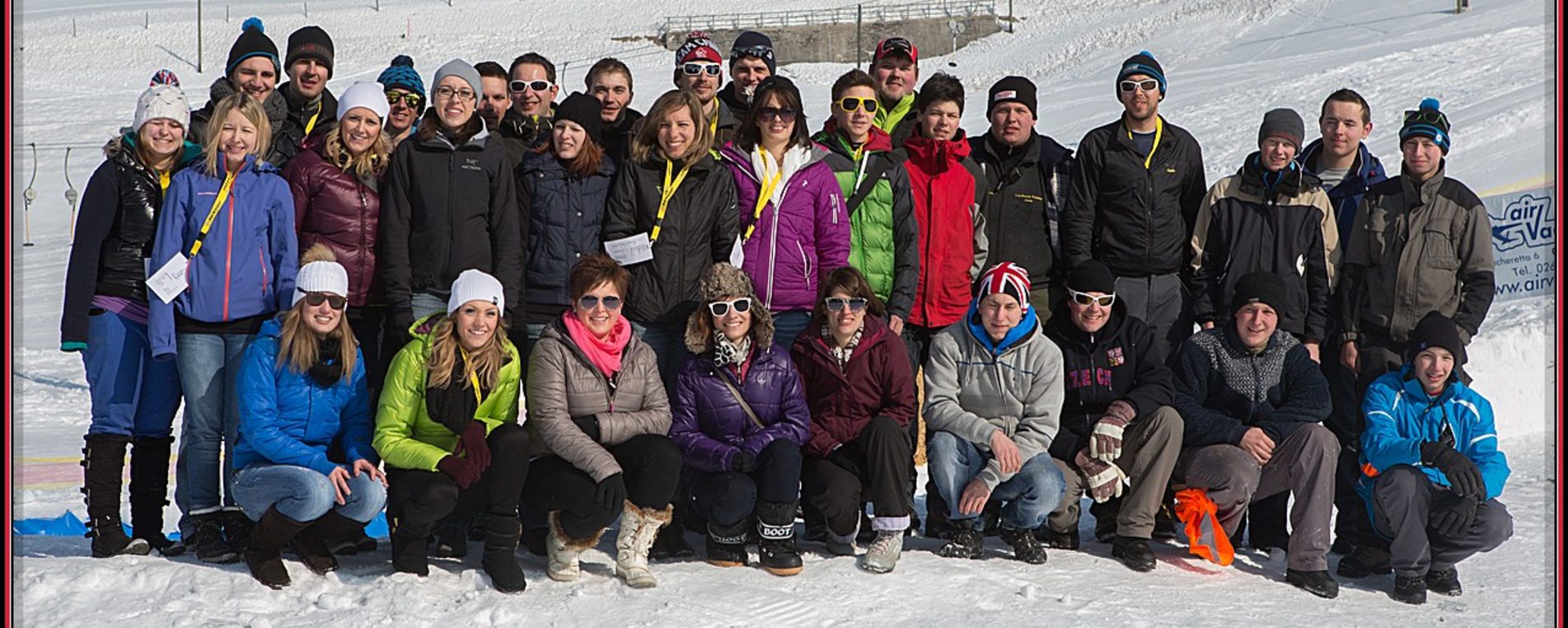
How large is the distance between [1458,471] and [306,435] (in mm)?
4420

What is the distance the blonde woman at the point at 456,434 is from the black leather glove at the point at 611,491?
29 cm

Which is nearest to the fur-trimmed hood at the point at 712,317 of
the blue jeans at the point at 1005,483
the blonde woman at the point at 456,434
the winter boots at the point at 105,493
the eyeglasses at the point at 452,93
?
the blonde woman at the point at 456,434

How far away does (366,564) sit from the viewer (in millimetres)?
4938

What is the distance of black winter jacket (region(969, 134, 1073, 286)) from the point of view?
19.5 feet

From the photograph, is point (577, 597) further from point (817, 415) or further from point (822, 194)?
point (822, 194)

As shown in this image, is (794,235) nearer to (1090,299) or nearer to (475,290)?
(1090,299)

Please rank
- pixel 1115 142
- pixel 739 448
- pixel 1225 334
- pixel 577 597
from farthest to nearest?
pixel 1115 142, pixel 1225 334, pixel 739 448, pixel 577 597

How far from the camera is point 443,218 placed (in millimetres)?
5156

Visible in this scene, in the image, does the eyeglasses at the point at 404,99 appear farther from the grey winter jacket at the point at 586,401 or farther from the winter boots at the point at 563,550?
the winter boots at the point at 563,550

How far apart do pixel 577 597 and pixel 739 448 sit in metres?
0.84

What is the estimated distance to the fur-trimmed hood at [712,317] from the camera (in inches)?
200

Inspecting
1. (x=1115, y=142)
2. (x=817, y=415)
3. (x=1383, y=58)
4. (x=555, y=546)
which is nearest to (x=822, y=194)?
(x=817, y=415)

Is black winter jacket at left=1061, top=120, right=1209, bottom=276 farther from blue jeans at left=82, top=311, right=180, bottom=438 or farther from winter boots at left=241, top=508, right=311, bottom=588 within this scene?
blue jeans at left=82, top=311, right=180, bottom=438

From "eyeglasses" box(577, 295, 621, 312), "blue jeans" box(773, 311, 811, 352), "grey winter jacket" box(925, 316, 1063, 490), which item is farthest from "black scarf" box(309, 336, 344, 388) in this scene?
"grey winter jacket" box(925, 316, 1063, 490)
